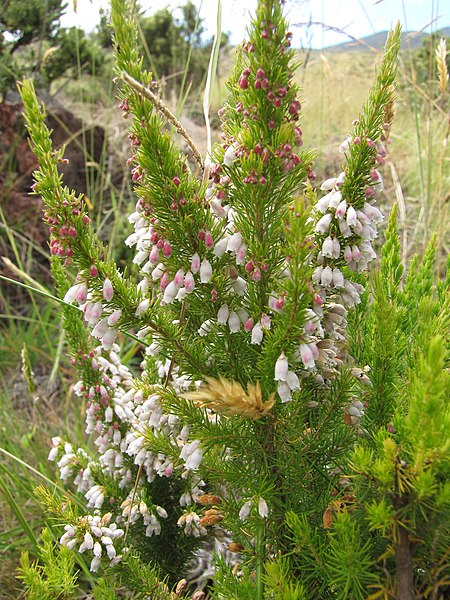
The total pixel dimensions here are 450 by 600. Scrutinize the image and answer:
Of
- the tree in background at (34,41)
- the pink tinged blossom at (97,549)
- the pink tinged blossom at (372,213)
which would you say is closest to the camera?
the pink tinged blossom at (372,213)

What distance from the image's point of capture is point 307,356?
1.13 metres

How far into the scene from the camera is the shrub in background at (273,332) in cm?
110

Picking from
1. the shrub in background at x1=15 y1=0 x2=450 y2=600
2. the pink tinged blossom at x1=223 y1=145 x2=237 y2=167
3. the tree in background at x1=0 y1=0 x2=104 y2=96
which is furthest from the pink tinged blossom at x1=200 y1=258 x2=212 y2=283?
the tree in background at x1=0 y1=0 x2=104 y2=96

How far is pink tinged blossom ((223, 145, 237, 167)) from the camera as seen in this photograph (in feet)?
3.89

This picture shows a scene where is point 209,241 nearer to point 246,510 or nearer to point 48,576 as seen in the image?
point 246,510

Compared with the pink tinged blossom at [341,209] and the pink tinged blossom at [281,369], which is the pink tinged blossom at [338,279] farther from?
the pink tinged blossom at [281,369]

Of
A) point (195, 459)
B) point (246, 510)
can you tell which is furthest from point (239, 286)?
point (246, 510)

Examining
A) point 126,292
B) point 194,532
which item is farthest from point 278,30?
point 194,532

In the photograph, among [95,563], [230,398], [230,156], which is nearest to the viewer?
[230,398]

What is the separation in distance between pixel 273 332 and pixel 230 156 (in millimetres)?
407

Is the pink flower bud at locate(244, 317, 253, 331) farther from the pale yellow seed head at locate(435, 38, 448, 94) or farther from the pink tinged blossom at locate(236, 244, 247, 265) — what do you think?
the pale yellow seed head at locate(435, 38, 448, 94)

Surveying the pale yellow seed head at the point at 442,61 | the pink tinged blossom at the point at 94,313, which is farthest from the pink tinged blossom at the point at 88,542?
the pale yellow seed head at the point at 442,61

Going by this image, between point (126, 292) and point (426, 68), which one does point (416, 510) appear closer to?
point (126, 292)

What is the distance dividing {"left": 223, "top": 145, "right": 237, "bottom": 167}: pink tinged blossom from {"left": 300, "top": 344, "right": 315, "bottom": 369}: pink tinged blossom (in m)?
0.44
